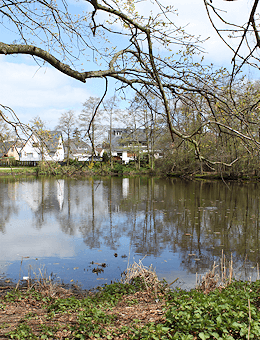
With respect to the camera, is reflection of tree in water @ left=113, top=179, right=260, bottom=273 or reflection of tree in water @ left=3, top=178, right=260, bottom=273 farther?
reflection of tree in water @ left=3, top=178, right=260, bottom=273

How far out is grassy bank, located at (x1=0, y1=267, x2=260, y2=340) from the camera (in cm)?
284

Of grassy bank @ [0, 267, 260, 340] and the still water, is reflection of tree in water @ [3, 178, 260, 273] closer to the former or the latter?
the still water

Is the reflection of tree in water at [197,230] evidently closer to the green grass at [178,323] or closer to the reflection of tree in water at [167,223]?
the reflection of tree in water at [167,223]

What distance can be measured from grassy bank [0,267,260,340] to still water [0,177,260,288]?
74 cm

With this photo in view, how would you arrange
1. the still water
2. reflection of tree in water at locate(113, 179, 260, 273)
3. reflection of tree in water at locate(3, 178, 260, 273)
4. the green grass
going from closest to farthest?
the green grass → the still water → reflection of tree in water at locate(113, 179, 260, 273) → reflection of tree in water at locate(3, 178, 260, 273)

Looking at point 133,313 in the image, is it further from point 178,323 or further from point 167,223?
point 167,223

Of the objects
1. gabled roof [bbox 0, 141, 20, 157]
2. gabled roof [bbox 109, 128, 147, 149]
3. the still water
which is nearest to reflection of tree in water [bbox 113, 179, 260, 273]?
the still water

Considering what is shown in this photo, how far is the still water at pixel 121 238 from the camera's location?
6250 mm

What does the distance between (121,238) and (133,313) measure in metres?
4.89

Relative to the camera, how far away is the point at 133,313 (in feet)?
12.5

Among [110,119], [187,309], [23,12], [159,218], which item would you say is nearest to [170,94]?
[23,12]

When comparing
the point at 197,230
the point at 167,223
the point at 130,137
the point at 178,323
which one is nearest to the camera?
the point at 178,323

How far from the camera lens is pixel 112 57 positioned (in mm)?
4840

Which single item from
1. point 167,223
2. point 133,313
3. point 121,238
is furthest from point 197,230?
point 133,313
